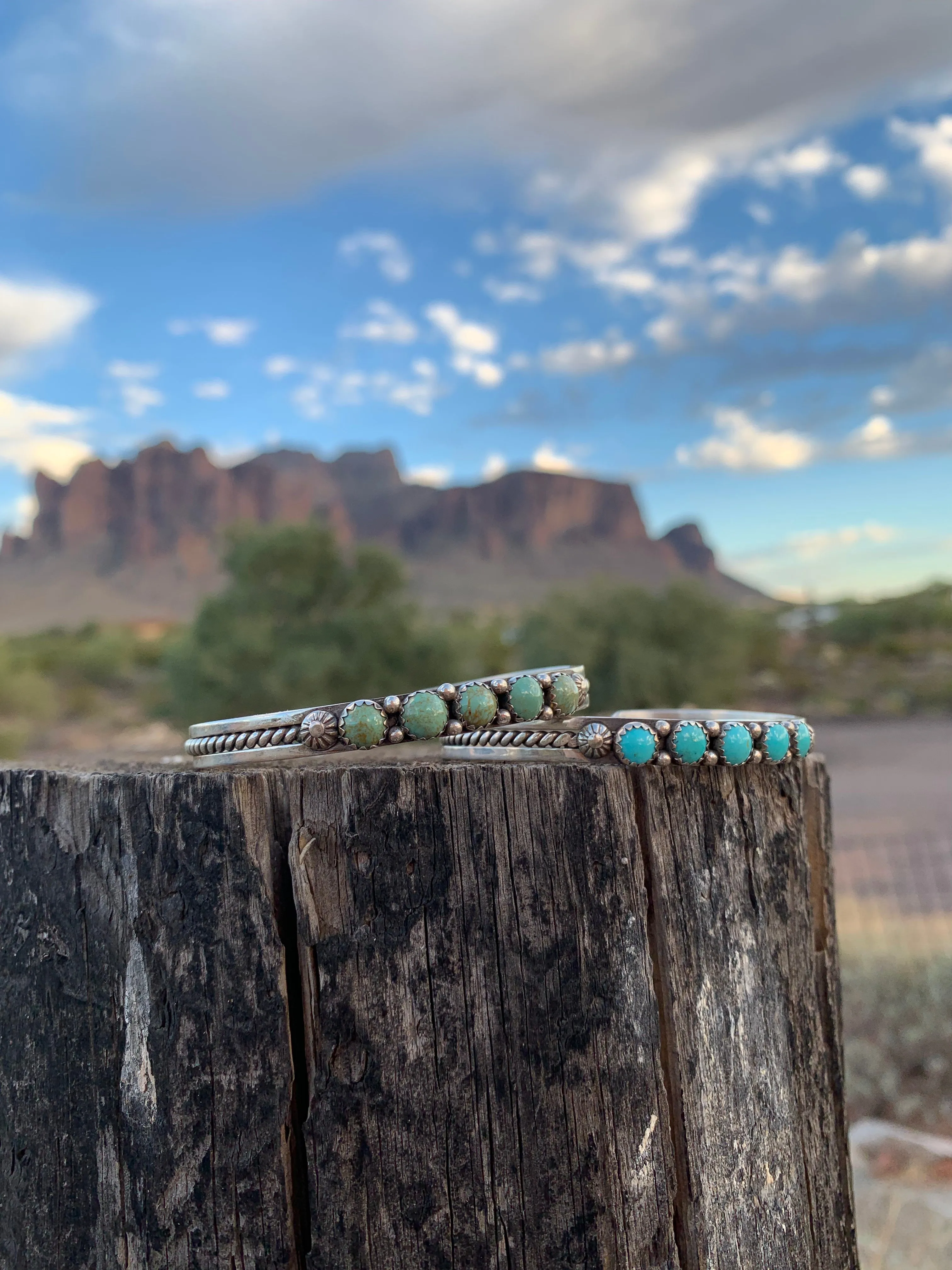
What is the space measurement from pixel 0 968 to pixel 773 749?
1.39 m

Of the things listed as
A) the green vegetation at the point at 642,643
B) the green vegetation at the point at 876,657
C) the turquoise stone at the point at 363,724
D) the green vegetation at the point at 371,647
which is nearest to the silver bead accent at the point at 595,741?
the turquoise stone at the point at 363,724

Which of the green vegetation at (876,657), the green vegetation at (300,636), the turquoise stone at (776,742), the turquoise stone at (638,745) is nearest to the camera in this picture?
the turquoise stone at (638,745)

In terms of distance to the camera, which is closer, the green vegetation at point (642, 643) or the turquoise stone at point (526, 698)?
the turquoise stone at point (526, 698)

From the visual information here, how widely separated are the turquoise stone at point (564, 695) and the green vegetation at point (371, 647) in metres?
7.40

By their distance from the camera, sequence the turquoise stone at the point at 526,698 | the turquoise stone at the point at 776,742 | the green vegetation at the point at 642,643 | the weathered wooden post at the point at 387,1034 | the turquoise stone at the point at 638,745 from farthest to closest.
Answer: the green vegetation at the point at 642,643 < the turquoise stone at the point at 526,698 < the turquoise stone at the point at 776,742 < the turquoise stone at the point at 638,745 < the weathered wooden post at the point at 387,1034

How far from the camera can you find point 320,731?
5.26 feet

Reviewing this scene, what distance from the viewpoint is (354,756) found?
209 cm

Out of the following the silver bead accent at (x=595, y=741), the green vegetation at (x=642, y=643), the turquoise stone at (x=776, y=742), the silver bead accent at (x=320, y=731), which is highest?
the green vegetation at (x=642, y=643)

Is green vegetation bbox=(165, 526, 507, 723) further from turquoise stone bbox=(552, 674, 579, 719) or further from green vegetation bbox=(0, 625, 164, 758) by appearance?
turquoise stone bbox=(552, 674, 579, 719)

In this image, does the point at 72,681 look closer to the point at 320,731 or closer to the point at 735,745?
the point at 320,731

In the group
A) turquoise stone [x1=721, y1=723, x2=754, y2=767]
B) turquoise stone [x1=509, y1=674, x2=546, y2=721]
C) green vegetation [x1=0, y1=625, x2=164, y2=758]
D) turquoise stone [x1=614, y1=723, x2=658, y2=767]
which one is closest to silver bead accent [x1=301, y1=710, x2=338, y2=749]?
turquoise stone [x1=509, y1=674, x2=546, y2=721]

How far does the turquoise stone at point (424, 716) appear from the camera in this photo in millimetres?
1606

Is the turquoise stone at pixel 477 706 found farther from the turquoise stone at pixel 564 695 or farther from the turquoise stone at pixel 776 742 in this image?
the turquoise stone at pixel 776 742

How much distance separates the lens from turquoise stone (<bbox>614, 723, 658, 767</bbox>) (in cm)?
145
